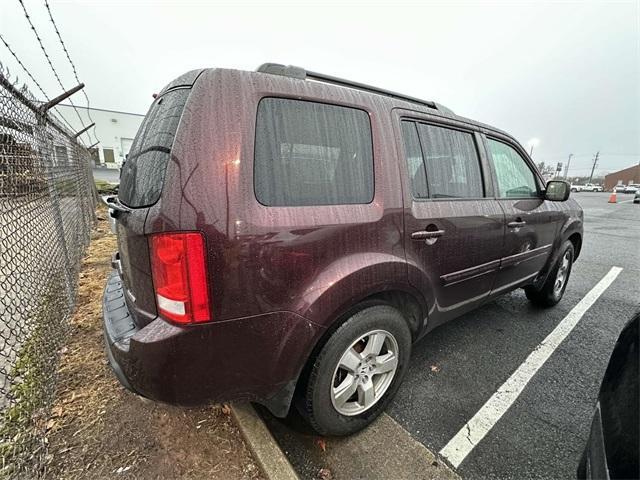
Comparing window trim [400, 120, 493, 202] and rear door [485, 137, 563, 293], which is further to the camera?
rear door [485, 137, 563, 293]

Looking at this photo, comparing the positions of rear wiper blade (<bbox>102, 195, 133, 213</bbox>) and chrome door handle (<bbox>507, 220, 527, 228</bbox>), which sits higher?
rear wiper blade (<bbox>102, 195, 133, 213</bbox>)

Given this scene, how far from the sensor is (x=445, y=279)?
7.01ft

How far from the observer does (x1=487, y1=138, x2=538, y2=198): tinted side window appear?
2.63 metres

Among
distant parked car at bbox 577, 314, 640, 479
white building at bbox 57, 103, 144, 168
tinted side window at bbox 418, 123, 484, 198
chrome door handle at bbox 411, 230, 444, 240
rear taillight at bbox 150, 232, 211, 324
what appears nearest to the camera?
distant parked car at bbox 577, 314, 640, 479

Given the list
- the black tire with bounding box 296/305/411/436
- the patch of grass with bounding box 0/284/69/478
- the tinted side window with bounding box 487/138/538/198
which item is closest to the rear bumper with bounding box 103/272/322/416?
the black tire with bounding box 296/305/411/436

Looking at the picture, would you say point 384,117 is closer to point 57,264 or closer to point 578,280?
point 57,264

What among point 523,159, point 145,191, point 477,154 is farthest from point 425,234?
point 523,159

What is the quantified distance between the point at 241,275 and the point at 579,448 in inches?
86.0

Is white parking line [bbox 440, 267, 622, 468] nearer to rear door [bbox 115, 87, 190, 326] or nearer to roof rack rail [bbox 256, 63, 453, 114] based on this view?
A: rear door [bbox 115, 87, 190, 326]

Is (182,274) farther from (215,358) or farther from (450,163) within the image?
(450,163)

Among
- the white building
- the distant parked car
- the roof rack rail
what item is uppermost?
the white building

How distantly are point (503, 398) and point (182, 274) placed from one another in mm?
2303

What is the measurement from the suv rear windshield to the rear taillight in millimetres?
207

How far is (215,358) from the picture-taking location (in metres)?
1.32
